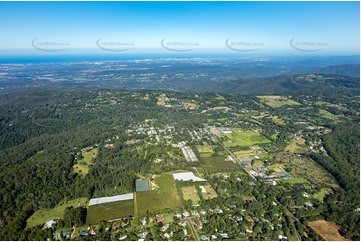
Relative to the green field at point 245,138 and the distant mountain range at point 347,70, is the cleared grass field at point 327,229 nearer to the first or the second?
the green field at point 245,138

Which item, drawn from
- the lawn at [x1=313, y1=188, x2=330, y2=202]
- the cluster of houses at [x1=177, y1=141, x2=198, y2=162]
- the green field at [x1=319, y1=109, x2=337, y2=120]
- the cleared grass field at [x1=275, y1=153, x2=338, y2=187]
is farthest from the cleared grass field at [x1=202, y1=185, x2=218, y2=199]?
the green field at [x1=319, y1=109, x2=337, y2=120]

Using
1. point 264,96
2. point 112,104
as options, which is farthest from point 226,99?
point 112,104

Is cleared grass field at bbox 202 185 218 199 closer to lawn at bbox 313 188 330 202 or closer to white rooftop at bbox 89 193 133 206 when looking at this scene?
white rooftop at bbox 89 193 133 206

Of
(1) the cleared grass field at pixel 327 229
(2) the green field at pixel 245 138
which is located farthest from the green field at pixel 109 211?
(2) the green field at pixel 245 138

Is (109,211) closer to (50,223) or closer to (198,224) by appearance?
(50,223)

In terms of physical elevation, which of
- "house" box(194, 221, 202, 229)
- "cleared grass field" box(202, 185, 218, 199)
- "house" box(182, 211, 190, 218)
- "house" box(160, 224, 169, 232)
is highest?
"house" box(160, 224, 169, 232)

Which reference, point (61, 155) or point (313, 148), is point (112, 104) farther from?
point (313, 148)
